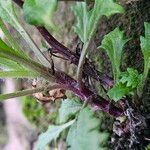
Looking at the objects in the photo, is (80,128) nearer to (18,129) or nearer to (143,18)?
(143,18)

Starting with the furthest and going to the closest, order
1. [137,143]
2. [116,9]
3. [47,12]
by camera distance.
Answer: [137,143] → [116,9] → [47,12]

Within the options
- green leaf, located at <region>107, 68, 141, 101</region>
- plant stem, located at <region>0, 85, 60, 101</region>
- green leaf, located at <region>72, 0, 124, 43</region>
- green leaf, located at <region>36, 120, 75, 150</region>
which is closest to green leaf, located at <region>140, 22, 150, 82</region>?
green leaf, located at <region>107, 68, 141, 101</region>

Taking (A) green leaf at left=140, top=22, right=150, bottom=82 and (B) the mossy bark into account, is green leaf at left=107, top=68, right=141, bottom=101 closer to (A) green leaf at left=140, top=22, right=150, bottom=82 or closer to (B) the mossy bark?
(A) green leaf at left=140, top=22, right=150, bottom=82

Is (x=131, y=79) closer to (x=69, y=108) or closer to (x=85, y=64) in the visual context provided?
(x=85, y=64)

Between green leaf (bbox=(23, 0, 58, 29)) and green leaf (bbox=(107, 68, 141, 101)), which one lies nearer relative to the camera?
green leaf (bbox=(23, 0, 58, 29))

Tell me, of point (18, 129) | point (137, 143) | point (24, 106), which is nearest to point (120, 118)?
point (137, 143)

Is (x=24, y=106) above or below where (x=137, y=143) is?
above
